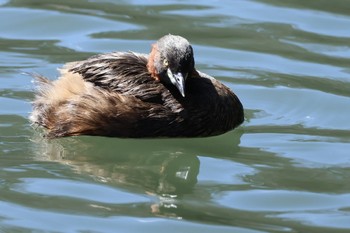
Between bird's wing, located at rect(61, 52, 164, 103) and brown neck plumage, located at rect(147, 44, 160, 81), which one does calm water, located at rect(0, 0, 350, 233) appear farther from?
brown neck plumage, located at rect(147, 44, 160, 81)

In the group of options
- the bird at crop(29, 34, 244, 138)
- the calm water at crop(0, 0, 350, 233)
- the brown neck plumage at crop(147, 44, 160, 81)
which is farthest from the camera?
the brown neck plumage at crop(147, 44, 160, 81)

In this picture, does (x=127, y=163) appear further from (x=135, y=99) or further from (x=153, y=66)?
(x=153, y=66)

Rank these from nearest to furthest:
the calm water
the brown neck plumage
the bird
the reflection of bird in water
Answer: the calm water
the reflection of bird in water
the bird
the brown neck plumage

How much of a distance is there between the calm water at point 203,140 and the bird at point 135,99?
0.34 feet

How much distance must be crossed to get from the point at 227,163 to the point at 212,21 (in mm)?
3374

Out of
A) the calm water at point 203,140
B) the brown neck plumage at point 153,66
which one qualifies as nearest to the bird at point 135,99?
the brown neck plumage at point 153,66

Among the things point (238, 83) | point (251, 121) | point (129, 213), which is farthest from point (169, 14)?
point (129, 213)

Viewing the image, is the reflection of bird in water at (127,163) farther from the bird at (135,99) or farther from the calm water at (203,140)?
the bird at (135,99)

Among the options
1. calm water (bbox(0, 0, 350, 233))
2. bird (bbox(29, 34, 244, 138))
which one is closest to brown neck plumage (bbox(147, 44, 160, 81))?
bird (bbox(29, 34, 244, 138))

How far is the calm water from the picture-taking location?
22.8ft

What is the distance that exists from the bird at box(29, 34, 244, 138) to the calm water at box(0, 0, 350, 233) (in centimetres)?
10

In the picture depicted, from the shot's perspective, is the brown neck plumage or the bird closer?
the bird

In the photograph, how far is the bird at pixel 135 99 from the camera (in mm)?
8375

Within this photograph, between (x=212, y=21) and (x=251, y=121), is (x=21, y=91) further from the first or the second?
(x=212, y=21)
